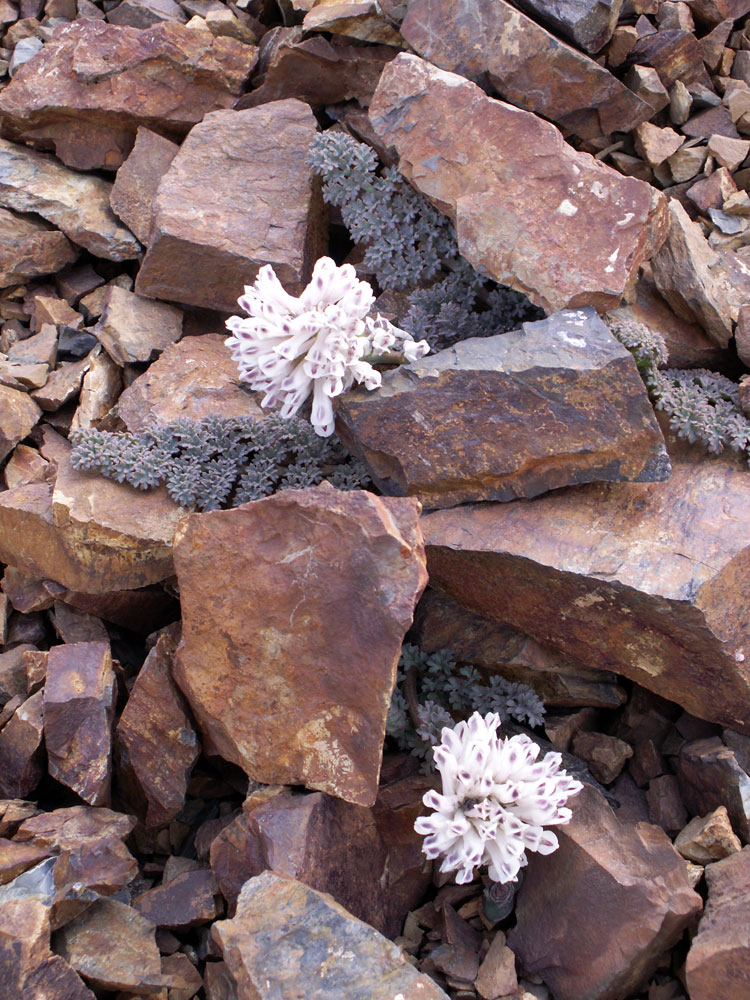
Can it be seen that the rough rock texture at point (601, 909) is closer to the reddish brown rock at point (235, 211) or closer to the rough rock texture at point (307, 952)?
the rough rock texture at point (307, 952)

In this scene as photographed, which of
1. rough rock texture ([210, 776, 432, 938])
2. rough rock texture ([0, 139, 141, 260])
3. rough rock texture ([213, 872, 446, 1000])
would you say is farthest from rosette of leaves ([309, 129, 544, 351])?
rough rock texture ([213, 872, 446, 1000])

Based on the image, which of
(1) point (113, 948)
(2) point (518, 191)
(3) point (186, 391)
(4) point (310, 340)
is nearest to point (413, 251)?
(2) point (518, 191)

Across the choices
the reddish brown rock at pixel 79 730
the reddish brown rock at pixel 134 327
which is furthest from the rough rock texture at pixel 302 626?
the reddish brown rock at pixel 134 327

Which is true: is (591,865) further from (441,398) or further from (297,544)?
(441,398)

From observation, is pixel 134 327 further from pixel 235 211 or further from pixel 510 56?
pixel 510 56

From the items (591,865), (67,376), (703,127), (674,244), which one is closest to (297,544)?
(591,865)

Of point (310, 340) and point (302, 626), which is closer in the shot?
point (302, 626)

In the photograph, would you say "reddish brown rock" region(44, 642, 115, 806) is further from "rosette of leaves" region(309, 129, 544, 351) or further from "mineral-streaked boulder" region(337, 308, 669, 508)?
"rosette of leaves" region(309, 129, 544, 351)
